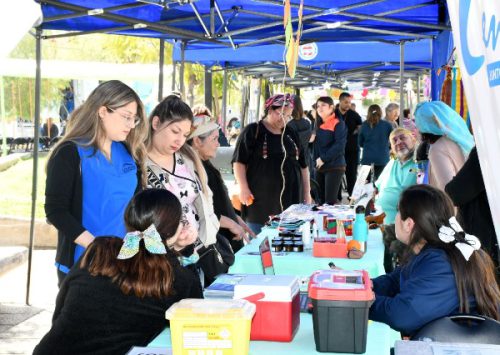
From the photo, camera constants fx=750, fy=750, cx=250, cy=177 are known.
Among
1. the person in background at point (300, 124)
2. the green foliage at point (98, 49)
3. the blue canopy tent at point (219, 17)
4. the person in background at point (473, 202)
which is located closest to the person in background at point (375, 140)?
the person in background at point (300, 124)

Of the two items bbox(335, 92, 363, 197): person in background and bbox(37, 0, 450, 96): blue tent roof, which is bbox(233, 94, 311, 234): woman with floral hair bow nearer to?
bbox(37, 0, 450, 96): blue tent roof

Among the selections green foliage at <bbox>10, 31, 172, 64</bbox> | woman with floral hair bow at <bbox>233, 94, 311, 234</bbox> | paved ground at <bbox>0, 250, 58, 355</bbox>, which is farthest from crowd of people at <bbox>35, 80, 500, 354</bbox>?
green foliage at <bbox>10, 31, 172, 64</bbox>

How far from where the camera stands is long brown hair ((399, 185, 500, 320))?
9.15 ft

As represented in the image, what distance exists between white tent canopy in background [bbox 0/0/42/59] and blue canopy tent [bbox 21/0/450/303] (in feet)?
3.86

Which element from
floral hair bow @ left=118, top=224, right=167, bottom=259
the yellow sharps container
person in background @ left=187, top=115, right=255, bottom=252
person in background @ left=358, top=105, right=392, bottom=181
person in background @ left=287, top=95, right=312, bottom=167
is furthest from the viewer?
person in background @ left=358, top=105, right=392, bottom=181

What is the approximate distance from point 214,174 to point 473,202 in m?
1.45

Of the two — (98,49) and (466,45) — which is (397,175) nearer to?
(466,45)

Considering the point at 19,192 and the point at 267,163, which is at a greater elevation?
the point at 267,163

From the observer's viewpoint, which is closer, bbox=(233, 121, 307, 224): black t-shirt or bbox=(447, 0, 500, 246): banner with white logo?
bbox=(447, 0, 500, 246): banner with white logo

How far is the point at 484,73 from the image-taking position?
157cm

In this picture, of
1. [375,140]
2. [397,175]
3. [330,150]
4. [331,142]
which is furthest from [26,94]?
[397,175]

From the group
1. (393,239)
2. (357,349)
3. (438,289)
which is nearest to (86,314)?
(357,349)

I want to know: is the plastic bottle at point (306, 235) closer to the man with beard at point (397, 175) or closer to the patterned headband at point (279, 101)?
the man with beard at point (397, 175)

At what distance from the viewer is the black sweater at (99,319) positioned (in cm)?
237
